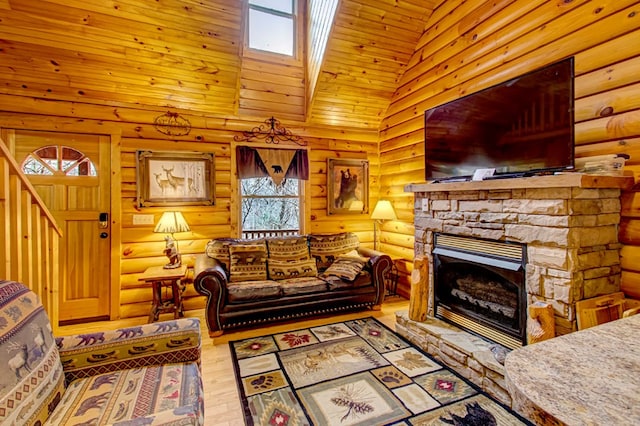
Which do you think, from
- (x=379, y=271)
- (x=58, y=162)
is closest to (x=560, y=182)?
(x=379, y=271)

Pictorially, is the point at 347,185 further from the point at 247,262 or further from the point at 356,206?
the point at 247,262

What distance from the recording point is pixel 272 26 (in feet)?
12.9

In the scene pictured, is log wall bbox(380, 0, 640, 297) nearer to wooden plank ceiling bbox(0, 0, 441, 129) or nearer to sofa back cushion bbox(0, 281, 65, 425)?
wooden plank ceiling bbox(0, 0, 441, 129)

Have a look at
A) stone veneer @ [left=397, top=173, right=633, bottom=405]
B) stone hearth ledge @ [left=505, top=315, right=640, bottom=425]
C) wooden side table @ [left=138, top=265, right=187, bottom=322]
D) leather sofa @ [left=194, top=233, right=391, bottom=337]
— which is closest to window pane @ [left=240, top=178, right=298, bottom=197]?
leather sofa @ [left=194, top=233, right=391, bottom=337]

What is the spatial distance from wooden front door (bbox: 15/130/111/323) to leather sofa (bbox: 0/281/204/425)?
212cm

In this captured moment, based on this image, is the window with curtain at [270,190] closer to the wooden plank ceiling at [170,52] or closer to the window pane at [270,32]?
the wooden plank ceiling at [170,52]

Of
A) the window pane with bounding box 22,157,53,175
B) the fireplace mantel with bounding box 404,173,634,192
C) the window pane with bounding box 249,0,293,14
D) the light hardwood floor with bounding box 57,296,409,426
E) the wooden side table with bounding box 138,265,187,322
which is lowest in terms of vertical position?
the light hardwood floor with bounding box 57,296,409,426

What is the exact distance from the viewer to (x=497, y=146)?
2.37 meters

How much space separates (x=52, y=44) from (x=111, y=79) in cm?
50

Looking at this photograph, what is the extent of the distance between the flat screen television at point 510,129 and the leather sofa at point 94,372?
7.96 feet

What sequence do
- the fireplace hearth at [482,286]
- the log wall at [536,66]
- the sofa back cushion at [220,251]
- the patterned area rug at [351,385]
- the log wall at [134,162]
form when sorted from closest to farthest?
the patterned area rug at [351,385], the log wall at [536,66], the fireplace hearth at [482,286], the log wall at [134,162], the sofa back cushion at [220,251]

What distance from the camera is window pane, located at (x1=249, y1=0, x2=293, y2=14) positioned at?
384 centimetres

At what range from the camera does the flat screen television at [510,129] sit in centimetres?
193

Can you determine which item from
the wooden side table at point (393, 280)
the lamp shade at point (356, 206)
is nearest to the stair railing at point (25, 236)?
the lamp shade at point (356, 206)
